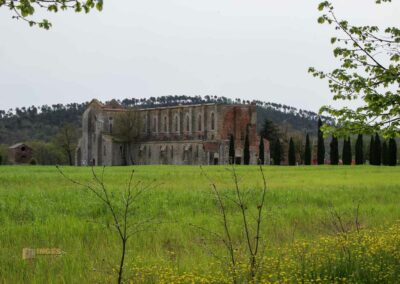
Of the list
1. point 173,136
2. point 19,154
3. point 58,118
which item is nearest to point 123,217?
point 173,136

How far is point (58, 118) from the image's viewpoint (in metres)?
142

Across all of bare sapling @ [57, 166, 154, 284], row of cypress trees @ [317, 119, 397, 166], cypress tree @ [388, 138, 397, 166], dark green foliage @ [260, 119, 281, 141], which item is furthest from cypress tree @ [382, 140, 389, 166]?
bare sapling @ [57, 166, 154, 284]

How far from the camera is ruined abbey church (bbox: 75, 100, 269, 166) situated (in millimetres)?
81500

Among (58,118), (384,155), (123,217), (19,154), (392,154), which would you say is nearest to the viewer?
(123,217)

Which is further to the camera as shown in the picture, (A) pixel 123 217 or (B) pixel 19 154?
(B) pixel 19 154

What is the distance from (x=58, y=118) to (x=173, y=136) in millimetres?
62399

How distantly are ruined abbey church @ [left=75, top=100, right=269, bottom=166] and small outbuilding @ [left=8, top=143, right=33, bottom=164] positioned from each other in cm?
1779

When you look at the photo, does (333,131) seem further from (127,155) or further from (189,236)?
(127,155)

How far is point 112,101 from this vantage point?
98000mm

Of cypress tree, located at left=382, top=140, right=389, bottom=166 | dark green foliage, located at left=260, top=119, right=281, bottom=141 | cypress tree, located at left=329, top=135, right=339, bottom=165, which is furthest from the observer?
dark green foliage, located at left=260, top=119, right=281, bottom=141

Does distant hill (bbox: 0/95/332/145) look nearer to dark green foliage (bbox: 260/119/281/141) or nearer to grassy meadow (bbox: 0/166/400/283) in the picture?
dark green foliage (bbox: 260/119/281/141)

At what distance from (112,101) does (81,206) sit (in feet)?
281

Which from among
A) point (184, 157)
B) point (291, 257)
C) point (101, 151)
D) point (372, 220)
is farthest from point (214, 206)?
point (101, 151)

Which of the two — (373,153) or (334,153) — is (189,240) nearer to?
(373,153)
